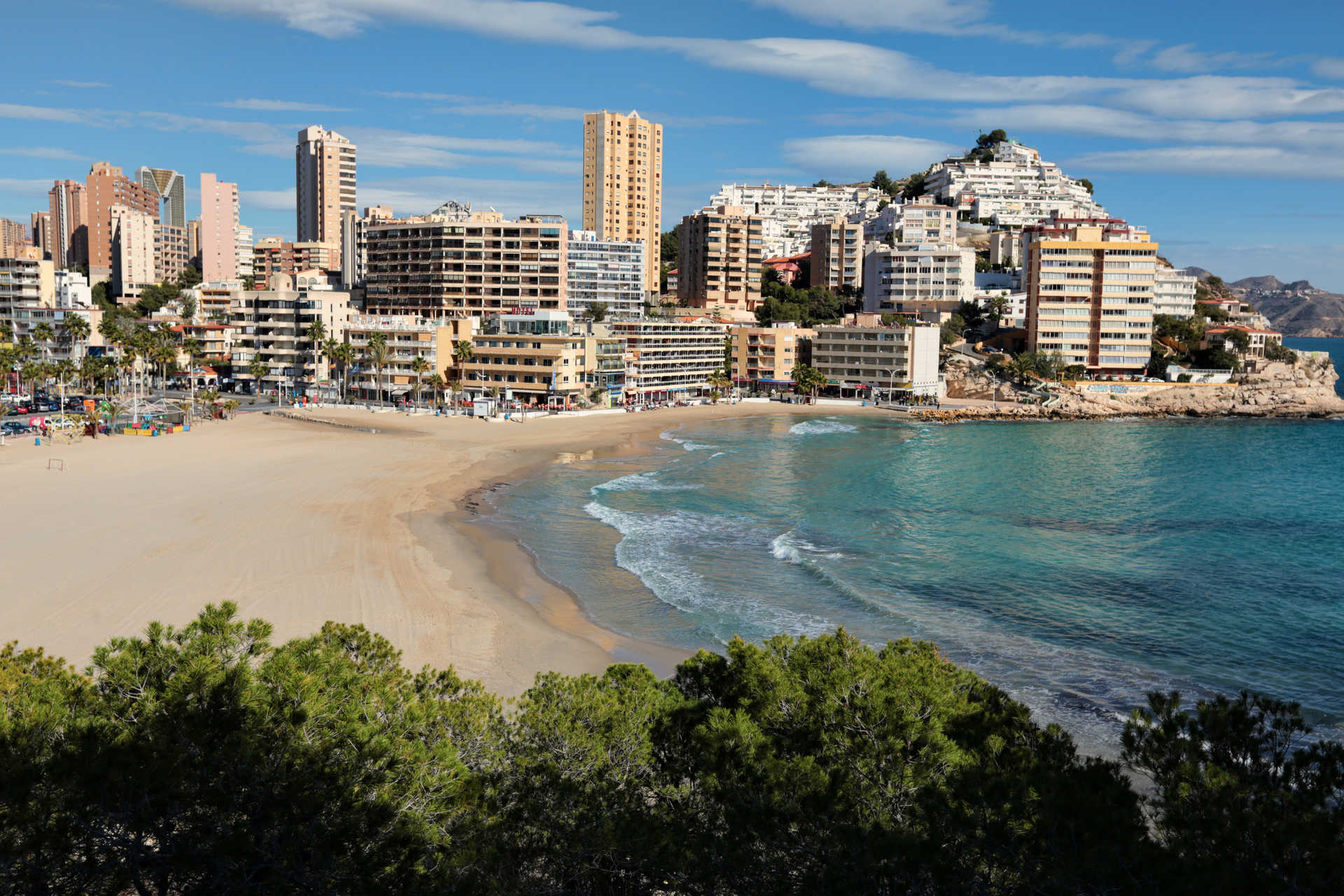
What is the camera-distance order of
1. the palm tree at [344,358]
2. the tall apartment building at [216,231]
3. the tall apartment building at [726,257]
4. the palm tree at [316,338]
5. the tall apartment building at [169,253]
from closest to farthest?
the palm tree at [344,358] → the palm tree at [316,338] → the tall apartment building at [726,257] → the tall apartment building at [169,253] → the tall apartment building at [216,231]

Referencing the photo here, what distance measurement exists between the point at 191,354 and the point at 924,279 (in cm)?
9715

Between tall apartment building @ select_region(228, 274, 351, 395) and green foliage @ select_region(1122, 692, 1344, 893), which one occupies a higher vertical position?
tall apartment building @ select_region(228, 274, 351, 395)

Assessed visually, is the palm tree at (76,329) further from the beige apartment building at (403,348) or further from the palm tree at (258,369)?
the beige apartment building at (403,348)

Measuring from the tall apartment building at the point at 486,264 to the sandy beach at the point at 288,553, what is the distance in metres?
55.6

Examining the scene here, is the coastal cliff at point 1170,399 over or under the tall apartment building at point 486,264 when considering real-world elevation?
under

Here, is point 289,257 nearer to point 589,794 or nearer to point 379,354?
point 379,354

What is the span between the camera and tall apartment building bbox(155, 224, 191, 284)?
7210 inches

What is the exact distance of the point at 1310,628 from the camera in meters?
31.8

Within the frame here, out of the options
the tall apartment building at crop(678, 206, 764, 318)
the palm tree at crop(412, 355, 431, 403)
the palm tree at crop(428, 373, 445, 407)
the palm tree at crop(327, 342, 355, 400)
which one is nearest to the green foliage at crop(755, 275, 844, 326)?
the tall apartment building at crop(678, 206, 764, 318)

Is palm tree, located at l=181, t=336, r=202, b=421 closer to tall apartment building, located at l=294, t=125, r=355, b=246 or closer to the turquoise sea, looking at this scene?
the turquoise sea

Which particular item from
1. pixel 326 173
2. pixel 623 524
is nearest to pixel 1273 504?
pixel 623 524

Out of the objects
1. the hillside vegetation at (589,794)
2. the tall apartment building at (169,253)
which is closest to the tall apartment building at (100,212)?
the tall apartment building at (169,253)

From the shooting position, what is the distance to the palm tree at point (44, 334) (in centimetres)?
9712

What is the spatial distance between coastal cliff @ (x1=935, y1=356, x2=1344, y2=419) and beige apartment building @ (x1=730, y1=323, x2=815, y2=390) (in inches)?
875
